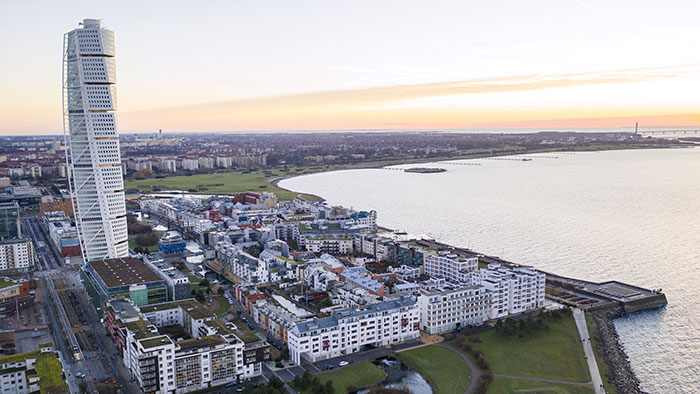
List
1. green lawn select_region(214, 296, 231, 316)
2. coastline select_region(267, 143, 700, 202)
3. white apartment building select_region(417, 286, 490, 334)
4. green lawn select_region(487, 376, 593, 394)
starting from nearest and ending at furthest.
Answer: green lawn select_region(487, 376, 593, 394) → white apartment building select_region(417, 286, 490, 334) → green lawn select_region(214, 296, 231, 316) → coastline select_region(267, 143, 700, 202)

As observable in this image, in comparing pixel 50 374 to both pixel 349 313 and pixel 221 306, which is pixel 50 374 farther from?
pixel 349 313

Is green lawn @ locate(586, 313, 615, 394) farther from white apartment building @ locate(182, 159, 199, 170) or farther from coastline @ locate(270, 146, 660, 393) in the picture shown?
white apartment building @ locate(182, 159, 199, 170)

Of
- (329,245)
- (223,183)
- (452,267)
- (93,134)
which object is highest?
(93,134)

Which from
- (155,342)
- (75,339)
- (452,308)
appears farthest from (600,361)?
(75,339)

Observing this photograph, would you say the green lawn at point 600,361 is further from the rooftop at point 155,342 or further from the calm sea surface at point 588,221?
the rooftop at point 155,342

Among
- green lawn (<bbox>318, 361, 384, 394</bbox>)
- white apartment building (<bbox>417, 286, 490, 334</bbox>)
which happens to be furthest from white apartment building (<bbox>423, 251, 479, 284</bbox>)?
green lawn (<bbox>318, 361, 384, 394</bbox>)

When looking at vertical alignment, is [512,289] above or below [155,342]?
below

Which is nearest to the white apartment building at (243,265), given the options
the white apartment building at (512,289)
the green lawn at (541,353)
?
the white apartment building at (512,289)

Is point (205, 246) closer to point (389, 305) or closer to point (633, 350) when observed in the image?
point (389, 305)
